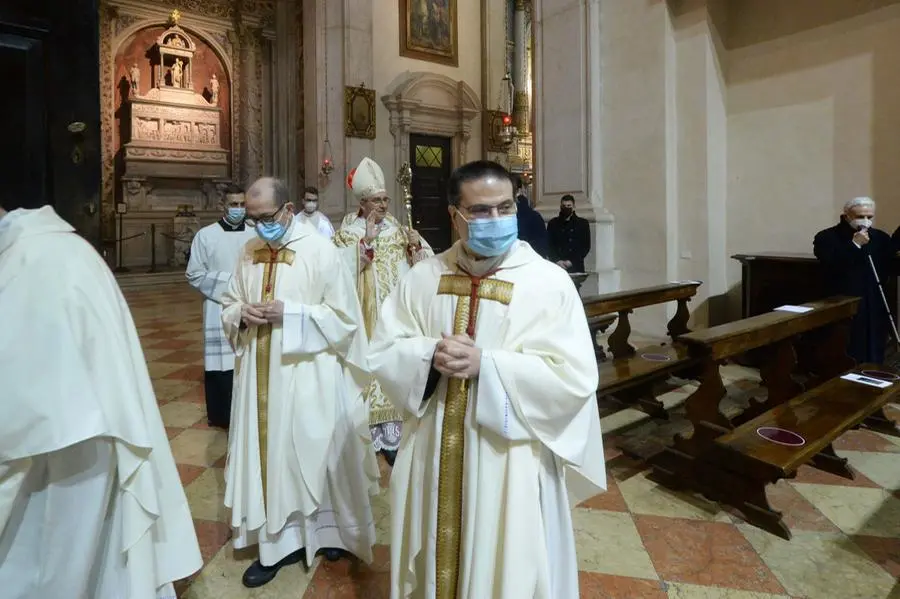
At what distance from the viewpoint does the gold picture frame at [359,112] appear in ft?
40.0

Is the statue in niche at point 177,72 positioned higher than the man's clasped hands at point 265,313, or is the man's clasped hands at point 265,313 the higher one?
the statue in niche at point 177,72

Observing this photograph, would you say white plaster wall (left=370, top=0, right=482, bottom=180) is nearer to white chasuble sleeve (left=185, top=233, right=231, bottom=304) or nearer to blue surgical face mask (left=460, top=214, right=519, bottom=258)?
white chasuble sleeve (left=185, top=233, right=231, bottom=304)

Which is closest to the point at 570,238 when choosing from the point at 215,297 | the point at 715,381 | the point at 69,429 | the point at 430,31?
the point at 715,381

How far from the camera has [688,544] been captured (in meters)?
2.95

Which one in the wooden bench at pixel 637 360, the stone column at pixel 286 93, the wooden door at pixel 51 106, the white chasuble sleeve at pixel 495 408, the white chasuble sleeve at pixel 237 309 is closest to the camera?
the wooden door at pixel 51 106

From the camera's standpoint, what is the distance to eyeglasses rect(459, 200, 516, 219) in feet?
5.76

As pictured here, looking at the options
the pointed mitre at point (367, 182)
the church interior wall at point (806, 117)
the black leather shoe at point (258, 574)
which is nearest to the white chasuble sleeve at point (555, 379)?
the black leather shoe at point (258, 574)

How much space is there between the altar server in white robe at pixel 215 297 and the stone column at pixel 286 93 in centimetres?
1022

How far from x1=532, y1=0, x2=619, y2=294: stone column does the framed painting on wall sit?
607 cm

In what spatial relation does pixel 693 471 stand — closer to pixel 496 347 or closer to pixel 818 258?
pixel 496 347

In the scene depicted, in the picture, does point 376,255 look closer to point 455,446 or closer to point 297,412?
point 297,412

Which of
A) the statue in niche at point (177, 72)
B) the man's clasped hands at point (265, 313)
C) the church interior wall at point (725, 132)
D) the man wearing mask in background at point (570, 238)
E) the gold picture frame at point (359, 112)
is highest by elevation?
the statue in niche at point (177, 72)

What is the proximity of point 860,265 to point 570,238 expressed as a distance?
2.92m

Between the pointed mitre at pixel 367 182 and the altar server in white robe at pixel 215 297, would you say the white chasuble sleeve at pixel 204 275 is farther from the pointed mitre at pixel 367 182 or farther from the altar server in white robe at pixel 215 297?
the pointed mitre at pixel 367 182
